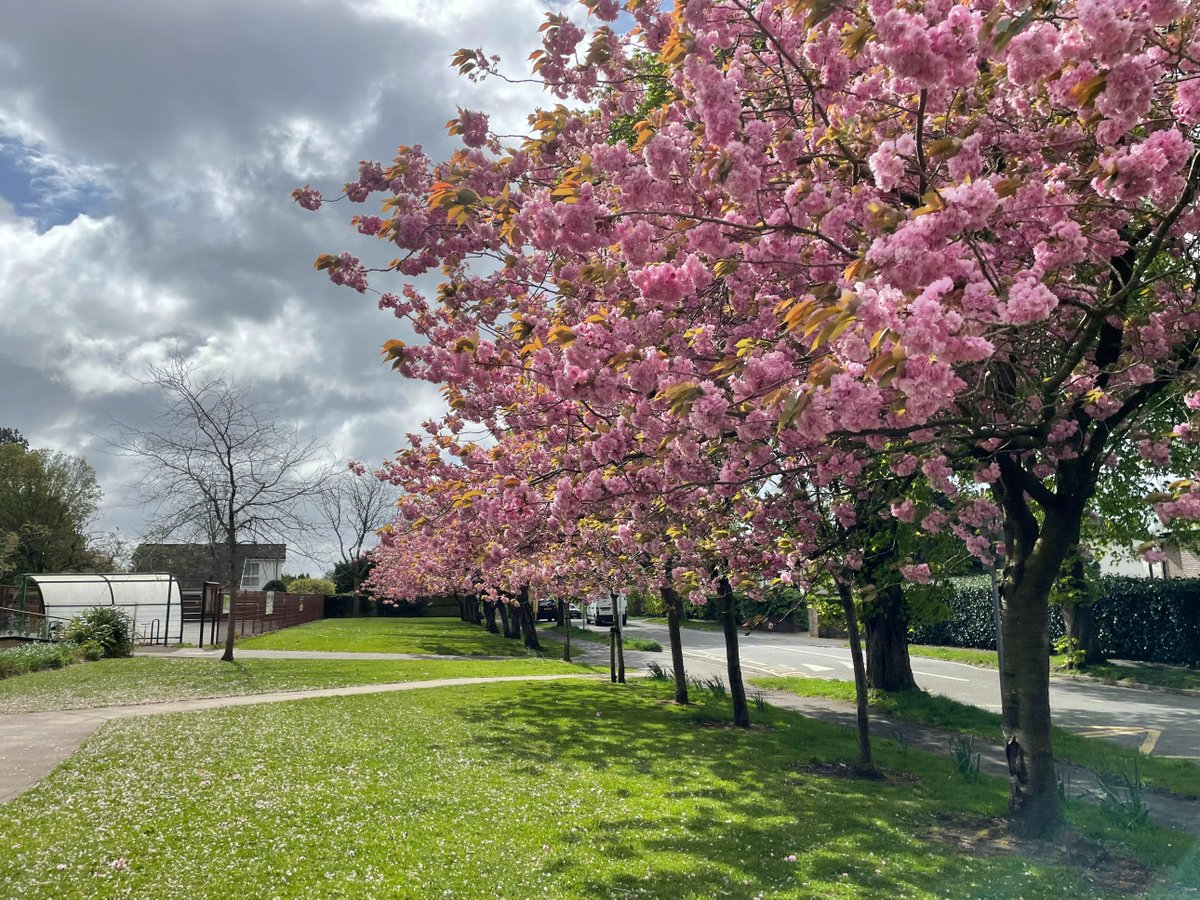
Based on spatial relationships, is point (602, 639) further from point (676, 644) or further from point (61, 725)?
point (61, 725)

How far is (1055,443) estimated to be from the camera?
20.1 feet

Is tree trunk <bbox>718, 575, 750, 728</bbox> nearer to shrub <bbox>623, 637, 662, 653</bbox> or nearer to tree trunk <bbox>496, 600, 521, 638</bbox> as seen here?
shrub <bbox>623, 637, 662, 653</bbox>

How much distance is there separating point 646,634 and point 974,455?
33949 mm

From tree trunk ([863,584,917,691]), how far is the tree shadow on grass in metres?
3.21

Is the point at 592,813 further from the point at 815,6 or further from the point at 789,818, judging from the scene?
the point at 815,6

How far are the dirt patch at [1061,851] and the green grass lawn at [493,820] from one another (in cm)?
A: 11

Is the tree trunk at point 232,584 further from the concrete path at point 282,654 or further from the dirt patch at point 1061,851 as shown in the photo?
the dirt patch at point 1061,851

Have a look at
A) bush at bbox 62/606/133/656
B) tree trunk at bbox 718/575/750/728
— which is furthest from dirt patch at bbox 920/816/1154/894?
bush at bbox 62/606/133/656

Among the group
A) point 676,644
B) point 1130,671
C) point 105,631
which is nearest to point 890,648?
point 676,644

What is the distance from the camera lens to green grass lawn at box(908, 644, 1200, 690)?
57.2 feet

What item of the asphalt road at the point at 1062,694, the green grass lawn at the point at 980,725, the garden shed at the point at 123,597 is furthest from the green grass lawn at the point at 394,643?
the green grass lawn at the point at 980,725

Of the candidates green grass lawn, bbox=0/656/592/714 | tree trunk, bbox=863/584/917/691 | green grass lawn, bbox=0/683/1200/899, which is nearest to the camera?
green grass lawn, bbox=0/683/1200/899

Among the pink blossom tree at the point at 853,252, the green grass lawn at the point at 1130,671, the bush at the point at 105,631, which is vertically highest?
the pink blossom tree at the point at 853,252

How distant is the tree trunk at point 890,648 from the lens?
14984 mm
